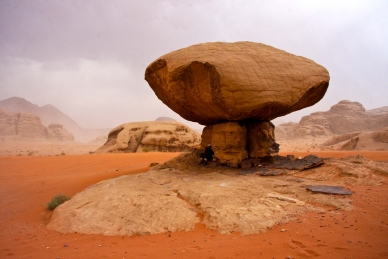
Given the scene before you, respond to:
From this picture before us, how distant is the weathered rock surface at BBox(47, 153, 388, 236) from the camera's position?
4.24 metres

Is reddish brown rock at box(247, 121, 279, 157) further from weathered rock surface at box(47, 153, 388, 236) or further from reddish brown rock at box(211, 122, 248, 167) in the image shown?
weathered rock surface at box(47, 153, 388, 236)

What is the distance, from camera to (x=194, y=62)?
668 centimetres

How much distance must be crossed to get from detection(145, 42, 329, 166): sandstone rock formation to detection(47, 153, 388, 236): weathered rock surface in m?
1.47

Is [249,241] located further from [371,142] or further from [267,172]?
[371,142]

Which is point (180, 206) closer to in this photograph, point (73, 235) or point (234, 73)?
point (73, 235)

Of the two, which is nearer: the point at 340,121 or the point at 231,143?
the point at 231,143

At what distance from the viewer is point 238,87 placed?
6547mm

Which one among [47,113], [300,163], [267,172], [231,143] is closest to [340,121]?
[300,163]

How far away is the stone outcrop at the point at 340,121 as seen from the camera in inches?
1412

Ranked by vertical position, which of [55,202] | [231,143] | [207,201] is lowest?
[55,202]

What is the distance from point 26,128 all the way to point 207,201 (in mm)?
65650

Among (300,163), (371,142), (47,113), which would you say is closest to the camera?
(300,163)

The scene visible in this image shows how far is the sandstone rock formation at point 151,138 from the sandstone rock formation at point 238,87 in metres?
11.1

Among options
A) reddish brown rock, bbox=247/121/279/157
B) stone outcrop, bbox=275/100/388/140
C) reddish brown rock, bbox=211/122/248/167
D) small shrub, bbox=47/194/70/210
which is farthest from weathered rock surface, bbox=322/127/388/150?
small shrub, bbox=47/194/70/210
